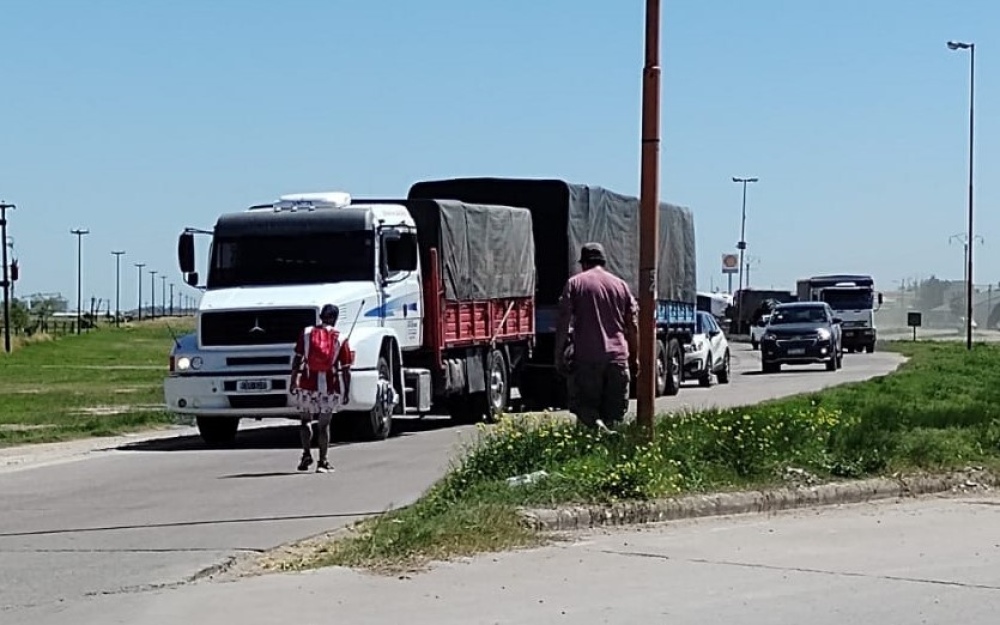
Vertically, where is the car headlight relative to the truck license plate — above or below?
above

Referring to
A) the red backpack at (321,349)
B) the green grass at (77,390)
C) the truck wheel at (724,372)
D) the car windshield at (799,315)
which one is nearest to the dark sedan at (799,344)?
the car windshield at (799,315)

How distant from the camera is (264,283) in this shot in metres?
21.3

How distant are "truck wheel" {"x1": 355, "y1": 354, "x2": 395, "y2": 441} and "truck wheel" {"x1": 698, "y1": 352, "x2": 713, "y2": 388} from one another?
17436 millimetres

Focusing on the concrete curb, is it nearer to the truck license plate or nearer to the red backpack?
the red backpack

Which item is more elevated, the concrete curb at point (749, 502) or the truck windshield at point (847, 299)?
the truck windshield at point (847, 299)

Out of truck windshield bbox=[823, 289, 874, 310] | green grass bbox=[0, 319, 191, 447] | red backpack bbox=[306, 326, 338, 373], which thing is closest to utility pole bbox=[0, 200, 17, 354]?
green grass bbox=[0, 319, 191, 447]

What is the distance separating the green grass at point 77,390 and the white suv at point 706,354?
1185cm

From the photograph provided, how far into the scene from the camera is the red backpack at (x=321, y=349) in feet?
54.7

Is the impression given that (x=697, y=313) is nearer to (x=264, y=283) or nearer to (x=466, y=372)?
(x=466, y=372)

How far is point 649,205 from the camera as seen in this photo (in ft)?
43.1

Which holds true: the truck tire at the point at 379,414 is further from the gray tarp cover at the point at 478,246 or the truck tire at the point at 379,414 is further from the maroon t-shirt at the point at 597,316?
the maroon t-shirt at the point at 597,316

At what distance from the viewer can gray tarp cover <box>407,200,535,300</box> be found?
23.3 m

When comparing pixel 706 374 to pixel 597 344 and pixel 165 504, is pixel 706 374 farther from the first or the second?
pixel 165 504

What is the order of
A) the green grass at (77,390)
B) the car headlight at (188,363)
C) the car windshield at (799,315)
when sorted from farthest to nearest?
the car windshield at (799,315), the green grass at (77,390), the car headlight at (188,363)
